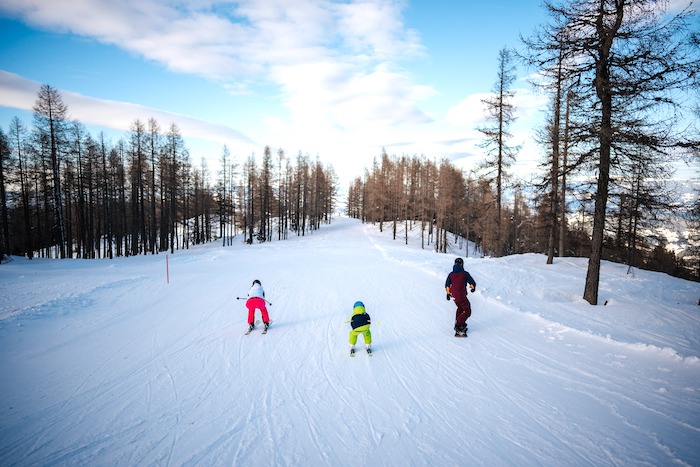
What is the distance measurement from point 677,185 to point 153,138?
37245mm

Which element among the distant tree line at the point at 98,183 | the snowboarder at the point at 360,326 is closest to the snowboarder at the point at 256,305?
the snowboarder at the point at 360,326

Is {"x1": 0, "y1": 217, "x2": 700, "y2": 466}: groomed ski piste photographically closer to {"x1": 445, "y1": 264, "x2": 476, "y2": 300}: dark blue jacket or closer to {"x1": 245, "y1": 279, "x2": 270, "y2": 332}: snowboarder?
{"x1": 245, "y1": 279, "x2": 270, "y2": 332}: snowboarder

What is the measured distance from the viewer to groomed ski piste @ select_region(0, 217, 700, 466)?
3.86 meters

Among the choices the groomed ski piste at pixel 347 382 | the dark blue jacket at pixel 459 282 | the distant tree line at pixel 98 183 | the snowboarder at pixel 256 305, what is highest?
the distant tree line at pixel 98 183

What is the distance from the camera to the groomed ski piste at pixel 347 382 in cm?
386

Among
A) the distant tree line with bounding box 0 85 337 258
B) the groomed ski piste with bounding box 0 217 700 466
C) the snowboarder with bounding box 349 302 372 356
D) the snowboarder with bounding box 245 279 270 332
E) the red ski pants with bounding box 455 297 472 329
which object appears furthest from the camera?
the distant tree line with bounding box 0 85 337 258

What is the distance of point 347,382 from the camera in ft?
18.0

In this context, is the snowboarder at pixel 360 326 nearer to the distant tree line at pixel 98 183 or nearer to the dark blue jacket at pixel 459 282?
the dark blue jacket at pixel 459 282

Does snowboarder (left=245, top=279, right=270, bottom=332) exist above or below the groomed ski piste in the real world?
above

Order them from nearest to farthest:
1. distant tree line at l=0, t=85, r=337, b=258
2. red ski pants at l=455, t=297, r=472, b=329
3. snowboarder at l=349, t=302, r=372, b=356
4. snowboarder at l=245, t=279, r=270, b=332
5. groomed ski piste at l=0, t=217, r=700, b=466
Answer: groomed ski piste at l=0, t=217, r=700, b=466 → snowboarder at l=349, t=302, r=372, b=356 → red ski pants at l=455, t=297, r=472, b=329 → snowboarder at l=245, t=279, r=270, b=332 → distant tree line at l=0, t=85, r=337, b=258

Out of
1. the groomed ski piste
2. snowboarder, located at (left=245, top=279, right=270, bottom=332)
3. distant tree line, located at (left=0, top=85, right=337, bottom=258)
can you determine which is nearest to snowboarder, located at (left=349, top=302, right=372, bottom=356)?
the groomed ski piste

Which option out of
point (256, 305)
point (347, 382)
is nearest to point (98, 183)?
point (256, 305)

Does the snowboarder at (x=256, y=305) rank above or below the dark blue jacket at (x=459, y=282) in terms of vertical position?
below

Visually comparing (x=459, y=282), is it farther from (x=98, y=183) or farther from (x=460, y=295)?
(x=98, y=183)
